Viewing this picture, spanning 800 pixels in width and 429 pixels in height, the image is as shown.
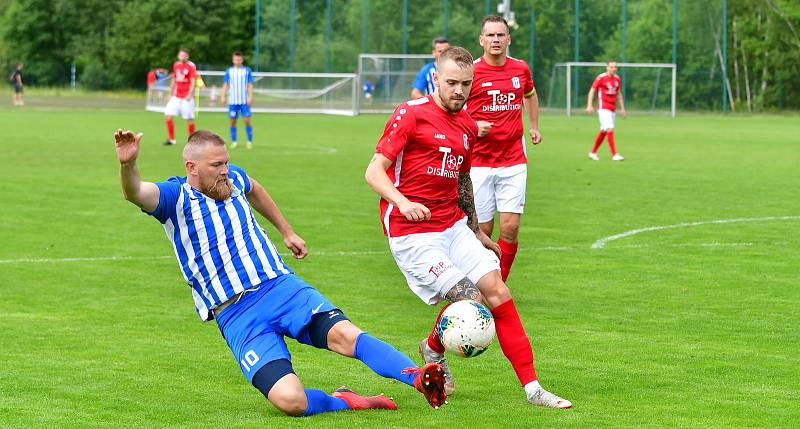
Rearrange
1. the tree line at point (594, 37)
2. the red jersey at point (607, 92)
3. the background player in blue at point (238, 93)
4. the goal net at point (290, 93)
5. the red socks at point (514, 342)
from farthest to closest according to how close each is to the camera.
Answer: the tree line at point (594, 37) → the goal net at point (290, 93) → the background player in blue at point (238, 93) → the red jersey at point (607, 92) → the red socks at point (514, 342)

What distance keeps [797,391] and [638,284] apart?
4113 mm

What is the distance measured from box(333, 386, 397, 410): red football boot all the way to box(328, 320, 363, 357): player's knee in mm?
271

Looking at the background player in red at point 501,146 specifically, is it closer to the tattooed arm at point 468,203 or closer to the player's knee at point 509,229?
the player's knee at point 509,229

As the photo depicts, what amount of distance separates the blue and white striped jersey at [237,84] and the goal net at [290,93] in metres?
20.8

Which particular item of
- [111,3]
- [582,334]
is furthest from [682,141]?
[111,3]

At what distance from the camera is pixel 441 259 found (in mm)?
7191

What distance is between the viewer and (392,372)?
654 centimetres

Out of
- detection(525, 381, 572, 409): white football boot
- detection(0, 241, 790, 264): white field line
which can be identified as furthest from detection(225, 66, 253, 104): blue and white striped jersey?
detection(525, 381, 572, 409): white football boot

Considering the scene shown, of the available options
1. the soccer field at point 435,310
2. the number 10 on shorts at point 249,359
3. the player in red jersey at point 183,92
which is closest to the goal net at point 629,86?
the player in red jersey at point 183,92

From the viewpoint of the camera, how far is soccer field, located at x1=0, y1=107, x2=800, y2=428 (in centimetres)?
686

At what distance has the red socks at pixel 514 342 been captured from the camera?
6.92m

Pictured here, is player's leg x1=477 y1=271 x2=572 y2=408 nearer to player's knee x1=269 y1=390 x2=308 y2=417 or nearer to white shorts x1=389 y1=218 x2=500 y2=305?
white shorts x1=389 y1=218 x2=500 y2=305

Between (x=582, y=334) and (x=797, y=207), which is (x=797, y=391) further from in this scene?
(x=797, y=207)

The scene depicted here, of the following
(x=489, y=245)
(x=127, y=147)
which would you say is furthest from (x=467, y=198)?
(x=127, y=147)
